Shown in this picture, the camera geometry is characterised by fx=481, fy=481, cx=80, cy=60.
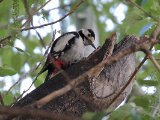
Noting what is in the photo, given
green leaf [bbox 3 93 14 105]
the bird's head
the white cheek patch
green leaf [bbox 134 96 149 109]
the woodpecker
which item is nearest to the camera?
green leaf [bbox 134 96 149 109]

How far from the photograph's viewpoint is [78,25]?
6098 mm

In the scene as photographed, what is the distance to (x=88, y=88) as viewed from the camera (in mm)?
2605

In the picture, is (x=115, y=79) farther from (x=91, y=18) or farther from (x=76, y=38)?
(x=91, y=18)

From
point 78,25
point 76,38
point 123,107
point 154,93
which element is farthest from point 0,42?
point 78,25

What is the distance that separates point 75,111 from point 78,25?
358 centimetres

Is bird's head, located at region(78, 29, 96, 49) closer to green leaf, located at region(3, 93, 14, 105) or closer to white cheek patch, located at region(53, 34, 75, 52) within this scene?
white cheek patch, located at region(53, 34, 75, 52)

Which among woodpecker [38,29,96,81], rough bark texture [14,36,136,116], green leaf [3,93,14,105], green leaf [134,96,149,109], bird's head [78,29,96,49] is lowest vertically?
green leaf [134,96,149,109]

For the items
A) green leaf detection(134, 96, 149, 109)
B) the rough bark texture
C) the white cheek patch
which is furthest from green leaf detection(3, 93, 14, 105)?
green leaf detection(134, 96, 149, 109)

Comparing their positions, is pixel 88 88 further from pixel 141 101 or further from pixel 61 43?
pixel 61 43

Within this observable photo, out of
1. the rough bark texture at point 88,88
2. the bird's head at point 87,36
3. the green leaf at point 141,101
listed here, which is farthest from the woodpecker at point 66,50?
the green leaf at point 141,101

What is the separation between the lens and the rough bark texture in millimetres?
2594

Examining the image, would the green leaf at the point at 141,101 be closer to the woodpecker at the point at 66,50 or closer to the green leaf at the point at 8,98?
the green leaf at the point at 8,98

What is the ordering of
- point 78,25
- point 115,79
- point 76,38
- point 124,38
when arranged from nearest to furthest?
Answer: point 115,79, point 124,38, point 76,38, point 78,25

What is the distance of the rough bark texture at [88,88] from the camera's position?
2594mm
